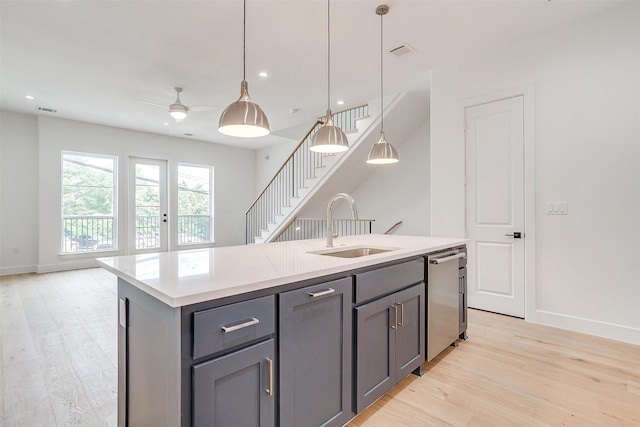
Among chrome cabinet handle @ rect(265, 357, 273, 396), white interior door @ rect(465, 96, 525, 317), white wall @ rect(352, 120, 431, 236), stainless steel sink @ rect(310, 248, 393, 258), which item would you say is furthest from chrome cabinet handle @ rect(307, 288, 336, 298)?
white wall @ rect(352, 120, 431, 236)

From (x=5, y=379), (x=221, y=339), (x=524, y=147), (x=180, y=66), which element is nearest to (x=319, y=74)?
(x=180, y=66)

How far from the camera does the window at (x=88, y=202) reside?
5965 mm

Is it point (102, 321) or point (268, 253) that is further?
point (102, 321)

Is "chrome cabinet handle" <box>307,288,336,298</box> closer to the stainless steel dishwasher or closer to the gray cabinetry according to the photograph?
the gray cabinetry

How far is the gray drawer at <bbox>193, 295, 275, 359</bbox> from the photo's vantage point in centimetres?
103

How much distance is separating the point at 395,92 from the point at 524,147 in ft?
6.75

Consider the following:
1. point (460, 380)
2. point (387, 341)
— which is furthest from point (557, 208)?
point (387, 341)

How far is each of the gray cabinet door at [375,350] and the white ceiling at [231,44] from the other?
2.51 meters

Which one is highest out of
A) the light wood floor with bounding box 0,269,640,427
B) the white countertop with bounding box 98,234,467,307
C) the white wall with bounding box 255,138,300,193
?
the white wall with bounding box 255,138,300,193

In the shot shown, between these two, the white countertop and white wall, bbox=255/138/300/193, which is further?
white wall, bbox=255/138/300/193

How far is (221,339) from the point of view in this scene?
107cm

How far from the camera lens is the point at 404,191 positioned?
19.2 feet


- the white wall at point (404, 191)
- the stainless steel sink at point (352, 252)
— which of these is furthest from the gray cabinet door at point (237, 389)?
the white wall at point (404, 191)

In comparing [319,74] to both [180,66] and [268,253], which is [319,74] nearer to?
[180,66]
